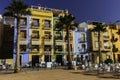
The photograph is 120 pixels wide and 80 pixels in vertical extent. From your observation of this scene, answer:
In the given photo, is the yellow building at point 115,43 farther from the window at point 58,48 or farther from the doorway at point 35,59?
the doorway at point 35,59

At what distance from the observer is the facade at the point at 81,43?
6261cm

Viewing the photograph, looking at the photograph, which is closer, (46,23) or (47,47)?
(47,47)

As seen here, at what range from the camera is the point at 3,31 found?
5669 cm

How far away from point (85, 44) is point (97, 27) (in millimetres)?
7916

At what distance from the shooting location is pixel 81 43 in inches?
2505

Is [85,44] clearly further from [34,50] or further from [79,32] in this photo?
[34,50]

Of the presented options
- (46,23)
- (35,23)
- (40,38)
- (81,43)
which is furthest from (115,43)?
(35,23)

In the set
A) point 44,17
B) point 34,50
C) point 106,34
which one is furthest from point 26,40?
point 106,34

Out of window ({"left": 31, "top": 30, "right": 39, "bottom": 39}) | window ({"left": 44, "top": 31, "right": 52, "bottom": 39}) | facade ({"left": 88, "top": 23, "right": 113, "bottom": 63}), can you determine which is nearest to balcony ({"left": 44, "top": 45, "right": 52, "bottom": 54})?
window ({"left": 44, "top": 31, "right": 52, "bottom": 39})

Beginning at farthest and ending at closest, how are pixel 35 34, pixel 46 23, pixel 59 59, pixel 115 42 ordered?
pixel 115 42
pixel 59 59
pixel 46 23
pixel 35 34

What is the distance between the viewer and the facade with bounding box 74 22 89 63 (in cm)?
6261

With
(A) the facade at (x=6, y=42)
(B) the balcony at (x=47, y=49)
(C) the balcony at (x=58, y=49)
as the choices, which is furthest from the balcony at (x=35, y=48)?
(A) the facade at (x=6, y=42)

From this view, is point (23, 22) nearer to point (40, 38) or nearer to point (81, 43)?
point (40, 38)

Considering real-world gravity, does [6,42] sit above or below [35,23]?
below
